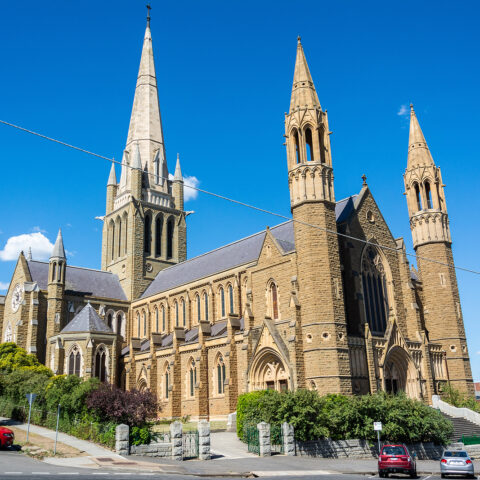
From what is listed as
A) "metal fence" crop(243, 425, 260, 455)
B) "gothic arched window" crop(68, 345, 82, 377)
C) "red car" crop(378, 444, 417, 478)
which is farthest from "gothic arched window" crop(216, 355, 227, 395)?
"red car" crop(378, 444, 417, 478)

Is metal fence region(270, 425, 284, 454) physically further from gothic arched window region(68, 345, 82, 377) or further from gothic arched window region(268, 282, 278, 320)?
gothic arched window region(68, 345, 82, 377)

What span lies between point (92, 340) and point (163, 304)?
8.41 meters

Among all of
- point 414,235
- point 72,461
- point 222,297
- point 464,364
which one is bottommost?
point 72,461

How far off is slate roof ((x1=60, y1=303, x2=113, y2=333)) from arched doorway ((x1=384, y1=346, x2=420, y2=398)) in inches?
989

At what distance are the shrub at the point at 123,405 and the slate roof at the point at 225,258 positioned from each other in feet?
49.8

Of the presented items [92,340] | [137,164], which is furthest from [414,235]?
[137,164]

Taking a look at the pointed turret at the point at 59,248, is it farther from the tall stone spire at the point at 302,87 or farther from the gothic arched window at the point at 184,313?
the tall stone spire at the point at 302,87

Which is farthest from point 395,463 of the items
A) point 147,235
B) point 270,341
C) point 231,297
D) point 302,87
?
point 147,235

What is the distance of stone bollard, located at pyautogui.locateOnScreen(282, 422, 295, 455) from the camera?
84.7ft

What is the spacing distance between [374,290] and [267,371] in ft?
32.6

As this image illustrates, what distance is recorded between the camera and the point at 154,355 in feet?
154

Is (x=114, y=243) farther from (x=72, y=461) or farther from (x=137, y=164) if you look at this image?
(x=72, y=461)

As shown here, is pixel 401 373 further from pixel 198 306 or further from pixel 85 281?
pixel 85 281

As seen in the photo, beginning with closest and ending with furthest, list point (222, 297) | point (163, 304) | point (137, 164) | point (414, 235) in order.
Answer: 1. point (414, 235)
2. point (222, 297)
3. point (163, 304)
4. point (137, 164)
